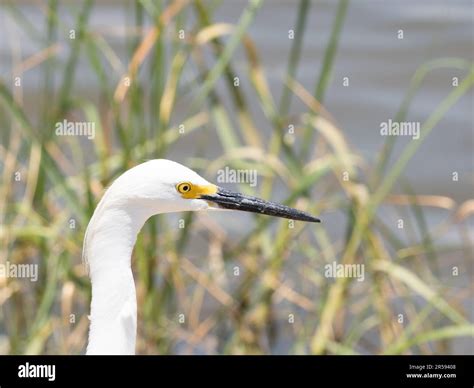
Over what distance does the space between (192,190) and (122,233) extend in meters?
0.20

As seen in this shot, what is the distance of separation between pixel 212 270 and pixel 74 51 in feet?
3.52

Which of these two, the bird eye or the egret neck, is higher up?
the bird eye

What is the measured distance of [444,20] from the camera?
6672 mm

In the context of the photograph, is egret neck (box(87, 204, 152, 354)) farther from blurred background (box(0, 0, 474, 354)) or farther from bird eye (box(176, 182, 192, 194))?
blurred background (box(0, 0, 474, 354))

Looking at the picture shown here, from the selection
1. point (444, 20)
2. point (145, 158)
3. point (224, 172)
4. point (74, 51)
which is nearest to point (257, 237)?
point (224, 172)

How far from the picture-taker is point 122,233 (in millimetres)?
2398

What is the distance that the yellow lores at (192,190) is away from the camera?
2471mm

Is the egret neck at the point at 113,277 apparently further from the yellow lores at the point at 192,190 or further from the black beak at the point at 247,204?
the black beak at the point at 247,204

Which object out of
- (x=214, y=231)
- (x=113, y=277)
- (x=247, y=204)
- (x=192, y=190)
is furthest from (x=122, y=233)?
(x=214, y=231)

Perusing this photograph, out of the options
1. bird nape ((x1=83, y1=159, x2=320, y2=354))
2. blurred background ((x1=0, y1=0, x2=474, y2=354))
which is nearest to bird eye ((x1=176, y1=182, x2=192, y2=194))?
bird nape ((x1=83, y1=159, x2=320, y2=354))

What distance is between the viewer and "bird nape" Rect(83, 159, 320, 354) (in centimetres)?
239

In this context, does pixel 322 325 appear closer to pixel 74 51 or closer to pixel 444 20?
pixel 74 51

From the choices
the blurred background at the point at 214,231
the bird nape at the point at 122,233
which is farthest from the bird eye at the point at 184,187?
the blurred background at the point at 214,231

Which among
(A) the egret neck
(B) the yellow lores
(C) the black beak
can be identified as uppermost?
(B) the yellow lores
